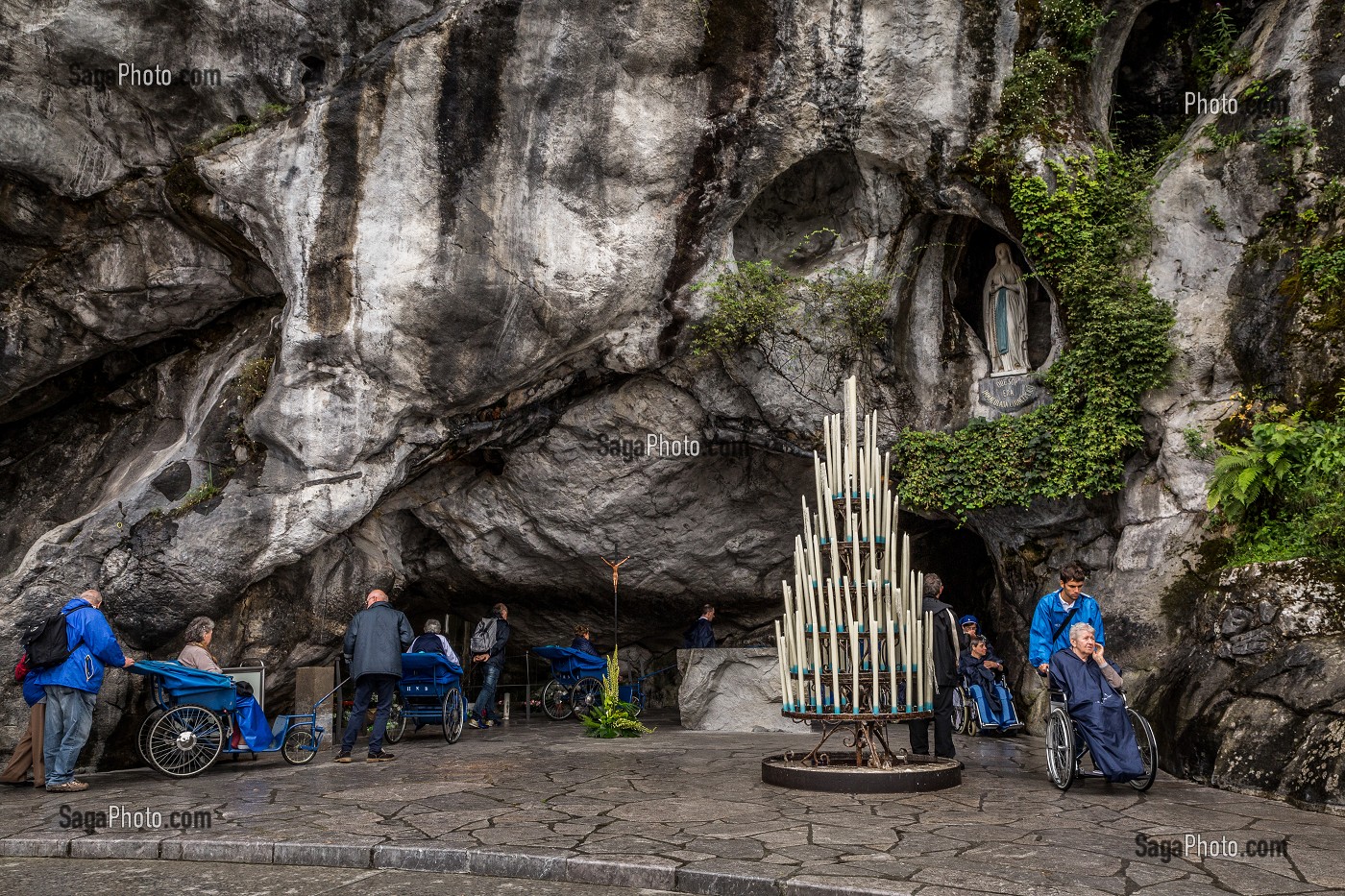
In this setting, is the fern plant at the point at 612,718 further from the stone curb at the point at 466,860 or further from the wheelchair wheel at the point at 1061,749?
the stone curb at the point at 466,860

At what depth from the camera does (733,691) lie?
1295cm

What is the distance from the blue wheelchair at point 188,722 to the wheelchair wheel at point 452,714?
220 centimetres

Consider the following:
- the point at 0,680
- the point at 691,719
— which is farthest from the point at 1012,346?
the point at 0,680

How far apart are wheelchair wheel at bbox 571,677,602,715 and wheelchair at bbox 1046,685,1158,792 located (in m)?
7.69

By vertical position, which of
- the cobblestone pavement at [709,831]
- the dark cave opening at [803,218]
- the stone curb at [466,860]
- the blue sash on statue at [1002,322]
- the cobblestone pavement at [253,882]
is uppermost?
the dark cave opening at [803,218]

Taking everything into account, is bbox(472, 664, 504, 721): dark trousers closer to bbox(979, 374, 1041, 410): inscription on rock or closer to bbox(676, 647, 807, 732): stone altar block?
bbox(676, 647, 807, 732): stone altar block

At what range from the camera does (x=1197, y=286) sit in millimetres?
10695

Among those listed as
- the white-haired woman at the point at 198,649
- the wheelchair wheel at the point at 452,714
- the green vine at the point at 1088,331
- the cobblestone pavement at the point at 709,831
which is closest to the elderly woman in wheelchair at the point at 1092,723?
the cobblestone pavement at the point at 709,831

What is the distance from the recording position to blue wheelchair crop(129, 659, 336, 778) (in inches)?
354

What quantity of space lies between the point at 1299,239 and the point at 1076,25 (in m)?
3.34

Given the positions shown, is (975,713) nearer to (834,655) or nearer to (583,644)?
(834,655)

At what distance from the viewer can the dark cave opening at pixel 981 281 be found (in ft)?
41.1

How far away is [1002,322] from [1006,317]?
0.07 meters

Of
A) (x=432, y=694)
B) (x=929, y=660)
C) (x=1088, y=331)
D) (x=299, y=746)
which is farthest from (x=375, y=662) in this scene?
(x=1088, y=331)
